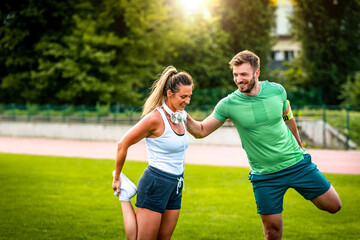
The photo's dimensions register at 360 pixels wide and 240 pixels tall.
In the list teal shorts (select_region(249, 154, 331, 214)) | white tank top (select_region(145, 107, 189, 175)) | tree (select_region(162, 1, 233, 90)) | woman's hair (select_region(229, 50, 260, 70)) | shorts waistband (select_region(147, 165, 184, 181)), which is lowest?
teal shorts (select_region(249, 154, 331, 214))

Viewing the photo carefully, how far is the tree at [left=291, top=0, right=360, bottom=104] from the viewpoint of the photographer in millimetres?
36219

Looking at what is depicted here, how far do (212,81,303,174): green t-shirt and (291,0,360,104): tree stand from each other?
109ft

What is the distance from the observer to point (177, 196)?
4.19m

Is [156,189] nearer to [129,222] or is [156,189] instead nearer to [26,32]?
[129,222]

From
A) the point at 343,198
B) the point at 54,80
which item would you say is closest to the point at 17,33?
the point at 54,80

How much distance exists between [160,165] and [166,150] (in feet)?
0.47

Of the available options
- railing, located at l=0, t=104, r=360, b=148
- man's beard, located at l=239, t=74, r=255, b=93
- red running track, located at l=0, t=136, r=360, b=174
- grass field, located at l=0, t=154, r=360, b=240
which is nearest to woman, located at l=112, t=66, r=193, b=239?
man's beard, located at l=239, t=74, r=255, b=93

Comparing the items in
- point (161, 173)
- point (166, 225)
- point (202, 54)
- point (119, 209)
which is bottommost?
point (119, 209)

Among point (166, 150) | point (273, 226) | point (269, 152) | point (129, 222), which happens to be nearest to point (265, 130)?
point (269, 152)

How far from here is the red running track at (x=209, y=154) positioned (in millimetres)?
15109

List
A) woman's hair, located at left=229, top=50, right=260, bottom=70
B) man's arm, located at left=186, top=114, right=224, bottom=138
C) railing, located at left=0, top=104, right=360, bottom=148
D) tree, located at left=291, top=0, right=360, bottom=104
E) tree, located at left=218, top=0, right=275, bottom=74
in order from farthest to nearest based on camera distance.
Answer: tree, located at left=218, top=0, right=275, bottom=74 < tree, located at left=291, top=0, right=360, bottom=104 < railing, located at left=0, top=104, right=360, bottom=148 < man's arm, located at left=186, top=114, right=224, bottom=138 < woman's hair, located at left=229, top=50, right=260, bottom=70

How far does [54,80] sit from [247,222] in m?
25.0

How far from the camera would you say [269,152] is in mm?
4547

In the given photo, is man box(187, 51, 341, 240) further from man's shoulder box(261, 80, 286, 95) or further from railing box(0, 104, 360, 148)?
railing box(0, 104, 360, 148)
